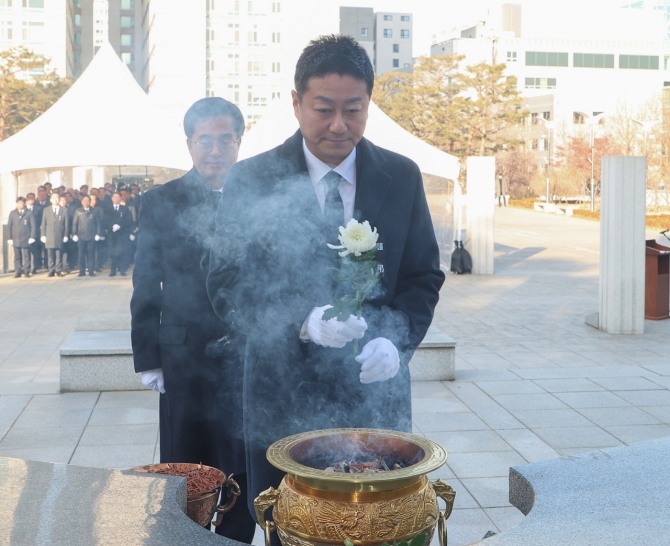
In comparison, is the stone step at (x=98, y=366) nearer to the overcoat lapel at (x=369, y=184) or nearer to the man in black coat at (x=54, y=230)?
the overcoat lapel at (x=369, y=184)

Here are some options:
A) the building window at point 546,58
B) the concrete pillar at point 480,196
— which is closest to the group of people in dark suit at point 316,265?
the concrete pillar at point 480,196

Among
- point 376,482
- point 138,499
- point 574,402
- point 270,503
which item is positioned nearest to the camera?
point 376,482

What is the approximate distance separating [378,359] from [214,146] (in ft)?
4.52

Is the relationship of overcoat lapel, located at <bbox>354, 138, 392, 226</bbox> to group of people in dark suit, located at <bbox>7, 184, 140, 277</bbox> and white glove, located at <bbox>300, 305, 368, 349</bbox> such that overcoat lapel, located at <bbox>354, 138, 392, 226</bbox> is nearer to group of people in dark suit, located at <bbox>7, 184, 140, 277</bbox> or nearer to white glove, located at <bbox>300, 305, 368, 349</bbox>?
white glove, located at <bbox>300, 305, 368, 349</bbox>

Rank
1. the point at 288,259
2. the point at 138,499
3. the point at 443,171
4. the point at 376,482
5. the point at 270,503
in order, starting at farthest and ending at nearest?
the point at 443,171
the point at 288,259
the point at 138,499
the point at 270,503
the point at 376,482

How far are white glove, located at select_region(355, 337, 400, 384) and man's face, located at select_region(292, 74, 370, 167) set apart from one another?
57 centimetres

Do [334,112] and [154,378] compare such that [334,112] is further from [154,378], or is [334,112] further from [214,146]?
[154,378]

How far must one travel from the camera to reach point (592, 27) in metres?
77.8

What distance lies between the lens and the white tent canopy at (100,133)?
43.9 feet

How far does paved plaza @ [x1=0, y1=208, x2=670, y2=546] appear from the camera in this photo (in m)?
5.21

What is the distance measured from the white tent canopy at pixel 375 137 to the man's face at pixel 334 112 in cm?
1024

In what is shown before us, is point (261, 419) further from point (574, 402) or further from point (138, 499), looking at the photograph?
point (574, 402)

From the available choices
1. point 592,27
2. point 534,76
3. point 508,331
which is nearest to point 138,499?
→ point 508,331

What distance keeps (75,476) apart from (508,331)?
8.31 metres
